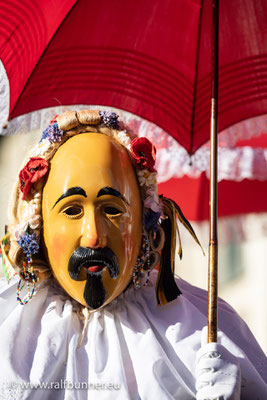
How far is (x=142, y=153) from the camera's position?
2814mm

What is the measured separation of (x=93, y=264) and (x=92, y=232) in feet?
0.42

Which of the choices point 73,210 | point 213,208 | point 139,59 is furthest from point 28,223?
point 139,59

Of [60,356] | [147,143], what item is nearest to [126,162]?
[147,143]

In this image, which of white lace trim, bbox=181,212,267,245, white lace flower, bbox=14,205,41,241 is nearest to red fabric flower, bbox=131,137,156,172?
white lace flower, bbox=14,205,41,241

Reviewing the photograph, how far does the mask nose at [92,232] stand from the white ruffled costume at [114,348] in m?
0.33

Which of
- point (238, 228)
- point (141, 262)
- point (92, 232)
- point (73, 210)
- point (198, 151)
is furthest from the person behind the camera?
point (238, 228)

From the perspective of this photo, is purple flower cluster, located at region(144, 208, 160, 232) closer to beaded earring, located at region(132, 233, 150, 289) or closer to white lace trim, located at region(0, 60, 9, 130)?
beaded earring, located at region(132, 233, 150, 289)

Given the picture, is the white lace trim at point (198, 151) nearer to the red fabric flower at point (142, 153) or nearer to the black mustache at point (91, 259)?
the red fabric flower at point (142, 153)

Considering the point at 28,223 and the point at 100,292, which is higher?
the point at 28,223

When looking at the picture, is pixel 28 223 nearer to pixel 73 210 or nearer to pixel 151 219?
pixel 73 210

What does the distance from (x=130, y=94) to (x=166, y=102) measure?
18 centimetres

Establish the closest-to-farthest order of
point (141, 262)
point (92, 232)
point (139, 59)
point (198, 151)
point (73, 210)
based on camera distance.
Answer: point (92, 232), point (73, 210), point (141, 262), point (139, 59), point (198, 151)

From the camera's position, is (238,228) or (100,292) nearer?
(100,292)

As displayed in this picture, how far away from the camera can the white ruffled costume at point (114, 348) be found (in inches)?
96.3
